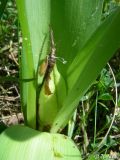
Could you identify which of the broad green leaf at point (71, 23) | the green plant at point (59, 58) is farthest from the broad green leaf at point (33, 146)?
the broad green leaf at point (71, 23)

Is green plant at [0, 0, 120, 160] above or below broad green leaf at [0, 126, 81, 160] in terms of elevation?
above

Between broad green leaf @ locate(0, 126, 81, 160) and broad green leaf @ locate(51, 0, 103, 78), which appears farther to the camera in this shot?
broad green leaf @ locate(51, 0, 103, 78)

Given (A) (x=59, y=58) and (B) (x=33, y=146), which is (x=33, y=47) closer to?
(A) (x=59, y=58)

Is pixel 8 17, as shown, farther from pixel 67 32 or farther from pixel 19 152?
pixel 19 152

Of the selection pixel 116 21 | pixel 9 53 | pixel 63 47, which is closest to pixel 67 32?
Answer: pixel 63 47

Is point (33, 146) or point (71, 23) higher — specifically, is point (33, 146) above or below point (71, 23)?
below

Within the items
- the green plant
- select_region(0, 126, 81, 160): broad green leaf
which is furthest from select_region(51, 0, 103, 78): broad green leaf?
select_region(0, 126, 81, 160): broad green leaf

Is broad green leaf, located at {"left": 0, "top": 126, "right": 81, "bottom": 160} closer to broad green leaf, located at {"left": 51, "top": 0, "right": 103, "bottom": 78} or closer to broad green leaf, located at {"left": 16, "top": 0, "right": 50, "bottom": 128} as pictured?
broad green leaf, located at {"left": 16, "top": 0, "right": 50, "bottom": 128}

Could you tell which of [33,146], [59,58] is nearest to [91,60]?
[59,58]
